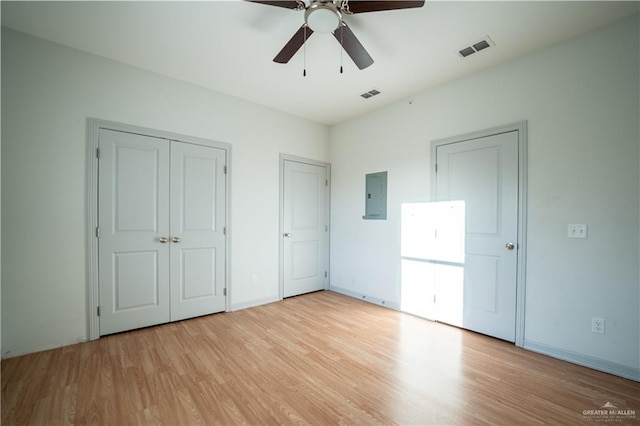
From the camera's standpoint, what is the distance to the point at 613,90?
2.33 meters

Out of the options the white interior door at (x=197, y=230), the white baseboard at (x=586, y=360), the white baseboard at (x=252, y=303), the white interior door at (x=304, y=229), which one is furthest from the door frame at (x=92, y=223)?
the white baseboard at (x=586, y=360)

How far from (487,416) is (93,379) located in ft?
9.32

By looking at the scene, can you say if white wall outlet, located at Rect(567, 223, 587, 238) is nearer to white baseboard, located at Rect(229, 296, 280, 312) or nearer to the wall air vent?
the wall air vent

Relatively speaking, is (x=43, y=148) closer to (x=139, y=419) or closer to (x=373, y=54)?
(x=139, y=419)

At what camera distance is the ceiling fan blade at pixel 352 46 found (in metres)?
2.11

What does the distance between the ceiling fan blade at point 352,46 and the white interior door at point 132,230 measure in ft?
7.56

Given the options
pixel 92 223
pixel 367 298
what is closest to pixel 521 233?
pixel 367 298

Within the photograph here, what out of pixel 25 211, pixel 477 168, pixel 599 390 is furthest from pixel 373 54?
pixel 25 211

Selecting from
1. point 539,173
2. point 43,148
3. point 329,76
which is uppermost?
point 329,76

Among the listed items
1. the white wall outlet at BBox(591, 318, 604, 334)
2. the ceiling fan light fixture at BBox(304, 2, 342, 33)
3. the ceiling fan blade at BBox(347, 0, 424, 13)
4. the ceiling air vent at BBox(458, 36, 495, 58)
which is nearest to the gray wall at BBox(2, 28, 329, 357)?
the ceiling fan light fixture at BBox(304, 2, 342, 33)

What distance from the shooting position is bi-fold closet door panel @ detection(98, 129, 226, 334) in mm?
2932

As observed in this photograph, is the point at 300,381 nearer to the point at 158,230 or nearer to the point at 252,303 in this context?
the point at 252,303

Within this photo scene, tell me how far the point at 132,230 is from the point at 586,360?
4.52 meters

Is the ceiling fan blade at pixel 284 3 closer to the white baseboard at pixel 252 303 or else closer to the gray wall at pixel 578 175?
the gray wall at pixel 578 175
